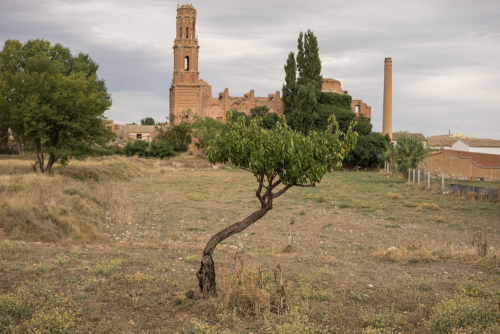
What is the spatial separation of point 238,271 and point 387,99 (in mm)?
62107

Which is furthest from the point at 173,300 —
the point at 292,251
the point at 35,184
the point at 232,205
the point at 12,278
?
the point at 232,205

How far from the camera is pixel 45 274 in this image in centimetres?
709

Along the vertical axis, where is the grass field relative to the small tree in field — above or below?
below

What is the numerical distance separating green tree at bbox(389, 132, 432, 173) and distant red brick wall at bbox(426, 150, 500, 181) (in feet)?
20.5

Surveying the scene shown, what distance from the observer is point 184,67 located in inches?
2675

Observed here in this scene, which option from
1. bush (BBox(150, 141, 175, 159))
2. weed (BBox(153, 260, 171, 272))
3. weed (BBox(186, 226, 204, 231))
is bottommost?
weed (BBox(186, 226, 204, 231))

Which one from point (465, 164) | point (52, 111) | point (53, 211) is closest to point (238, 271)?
point (53, 211)

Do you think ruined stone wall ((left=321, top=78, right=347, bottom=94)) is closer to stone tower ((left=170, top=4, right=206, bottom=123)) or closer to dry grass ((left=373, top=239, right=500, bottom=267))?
stone tower ((left=170, top=4, right=206, bottom=123))

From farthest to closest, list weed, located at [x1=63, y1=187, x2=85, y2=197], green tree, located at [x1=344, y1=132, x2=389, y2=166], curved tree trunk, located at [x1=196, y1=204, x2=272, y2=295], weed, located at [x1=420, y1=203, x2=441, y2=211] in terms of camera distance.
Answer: green tree, located at [x1=344, y1=132, x2=389, y2=166] < weed, located at [x1=420, y1=203, x2=441, y2=211] < weed, located at [x1=63, y1=187, x2=85, y2=197] < curved tree trunk, located at [x1=196, y1=204, x2=272, y2=295]

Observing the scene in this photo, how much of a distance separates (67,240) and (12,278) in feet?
12.2

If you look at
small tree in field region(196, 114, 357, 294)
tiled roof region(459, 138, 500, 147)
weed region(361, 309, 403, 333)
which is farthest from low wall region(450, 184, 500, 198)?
tiled roof region(459, 138, 500, 147)

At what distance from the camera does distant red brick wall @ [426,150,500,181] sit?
40.4 meters

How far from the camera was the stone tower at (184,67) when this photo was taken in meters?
67.1

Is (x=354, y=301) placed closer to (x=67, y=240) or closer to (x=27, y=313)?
(x=27, y=313)
